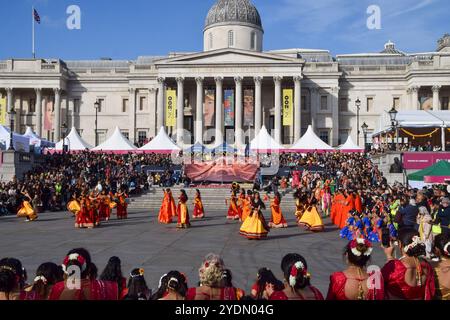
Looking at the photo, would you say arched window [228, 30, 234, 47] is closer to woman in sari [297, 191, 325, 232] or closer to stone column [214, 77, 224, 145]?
stone column [214, 77, 224, 145]

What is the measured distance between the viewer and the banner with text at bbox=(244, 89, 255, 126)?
204 feet

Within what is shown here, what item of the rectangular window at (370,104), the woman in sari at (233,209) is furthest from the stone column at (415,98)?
the woman in sari at (233,209)

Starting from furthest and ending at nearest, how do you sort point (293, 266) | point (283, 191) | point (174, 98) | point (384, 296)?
1. point (174, 98)
2. point (283, 191)
3. point (384, 296)
4. point (293, 266)

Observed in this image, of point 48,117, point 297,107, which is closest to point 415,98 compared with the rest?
point 297,107

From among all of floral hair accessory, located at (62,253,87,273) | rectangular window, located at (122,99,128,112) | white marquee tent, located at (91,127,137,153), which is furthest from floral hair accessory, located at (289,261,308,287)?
rectangular window, located at (122,99,128,112)

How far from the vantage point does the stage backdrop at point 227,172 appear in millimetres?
36000

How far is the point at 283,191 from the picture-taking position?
3325 cm

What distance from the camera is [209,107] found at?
62531mm

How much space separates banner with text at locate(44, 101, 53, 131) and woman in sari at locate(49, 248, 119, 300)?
64961 mm

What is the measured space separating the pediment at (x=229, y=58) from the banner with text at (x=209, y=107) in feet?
12.6

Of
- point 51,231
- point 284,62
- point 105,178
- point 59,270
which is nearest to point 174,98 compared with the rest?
point 284,62
